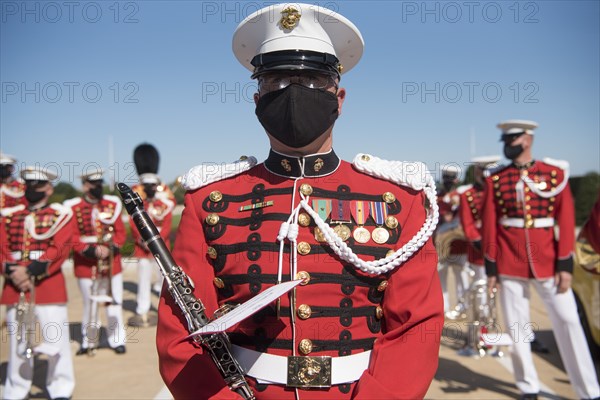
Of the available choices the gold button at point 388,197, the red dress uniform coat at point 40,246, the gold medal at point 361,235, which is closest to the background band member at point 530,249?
the gold button at point 388,197

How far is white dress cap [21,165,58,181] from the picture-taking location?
5.82m

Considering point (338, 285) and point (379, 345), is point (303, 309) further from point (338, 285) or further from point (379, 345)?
point (379, 345)

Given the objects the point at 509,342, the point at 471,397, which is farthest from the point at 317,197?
the point at 471,397

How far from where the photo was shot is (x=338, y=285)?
218 cm

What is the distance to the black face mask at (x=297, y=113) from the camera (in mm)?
2174

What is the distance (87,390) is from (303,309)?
4.84 m

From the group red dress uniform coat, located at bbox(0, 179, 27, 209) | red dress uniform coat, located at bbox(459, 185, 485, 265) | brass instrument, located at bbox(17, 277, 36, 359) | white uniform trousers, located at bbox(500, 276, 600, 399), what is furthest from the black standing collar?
red dress uniform coat, located at bbox(0, 179, 27, 209)

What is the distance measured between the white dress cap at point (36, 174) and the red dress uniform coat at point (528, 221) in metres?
4.93

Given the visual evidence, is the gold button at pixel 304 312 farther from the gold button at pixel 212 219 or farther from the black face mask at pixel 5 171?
the black face mask at pixel 5 171

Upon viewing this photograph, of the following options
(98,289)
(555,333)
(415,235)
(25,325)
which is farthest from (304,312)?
(98,289)

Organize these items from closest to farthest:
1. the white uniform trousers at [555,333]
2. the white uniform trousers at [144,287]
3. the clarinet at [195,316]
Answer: the clarinet at [195,316]
the white uniform trousers at [555,333]
the white uniform trousers at [144,287]

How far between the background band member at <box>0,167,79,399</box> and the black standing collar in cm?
409

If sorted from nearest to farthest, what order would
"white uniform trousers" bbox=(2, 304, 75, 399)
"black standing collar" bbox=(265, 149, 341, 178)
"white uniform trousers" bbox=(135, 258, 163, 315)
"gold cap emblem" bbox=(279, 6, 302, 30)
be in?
"gold cap emblem" bbox=(279, 6, 302, 30) < "black standing collar" bbox=(265, 149, 341, 178) < "white uniform trousers" bbox=(2, 304, 75, 399) < "white uniform trousers" bbox=(135, 258, 163, 315)

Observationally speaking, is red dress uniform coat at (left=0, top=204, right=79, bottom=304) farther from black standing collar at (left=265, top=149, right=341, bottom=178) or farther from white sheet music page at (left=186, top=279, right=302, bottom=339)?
white sheet music page at (left=186, top=279, right=302, bottom=339)
